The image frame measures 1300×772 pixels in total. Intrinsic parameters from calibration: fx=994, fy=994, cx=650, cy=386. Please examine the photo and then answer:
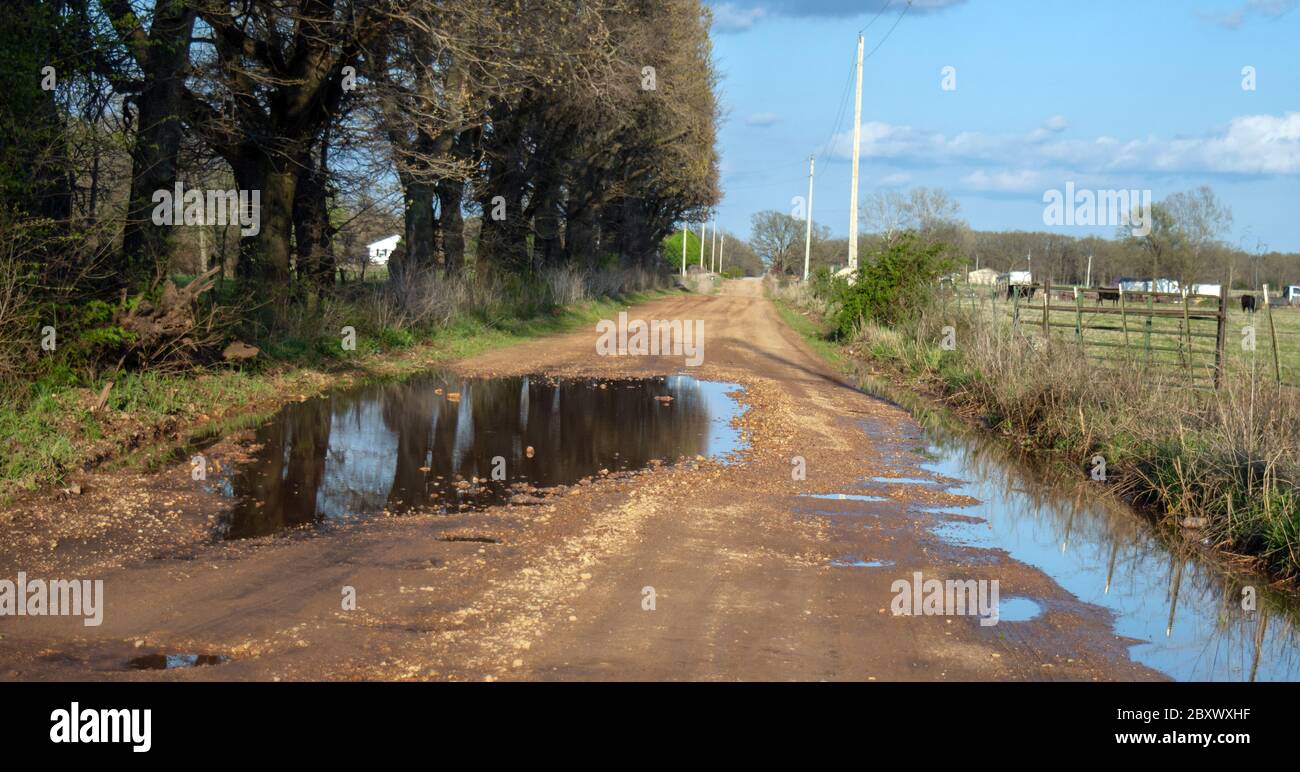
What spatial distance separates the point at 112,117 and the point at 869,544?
12.3 metres

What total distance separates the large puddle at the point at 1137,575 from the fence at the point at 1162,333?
257 centimetres

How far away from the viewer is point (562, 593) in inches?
Answer: 245

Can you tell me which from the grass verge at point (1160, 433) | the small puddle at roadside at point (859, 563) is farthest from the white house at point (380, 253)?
the small puddle at roadside at point (859, 563)

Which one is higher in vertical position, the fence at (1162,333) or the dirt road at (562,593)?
the fence at (1162,333)

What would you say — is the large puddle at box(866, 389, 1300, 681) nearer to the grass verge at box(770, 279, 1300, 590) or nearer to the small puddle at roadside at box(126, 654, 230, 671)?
the grass verge at box(770, 279, 1300, 590)

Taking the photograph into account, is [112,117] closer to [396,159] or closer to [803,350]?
[396,159]

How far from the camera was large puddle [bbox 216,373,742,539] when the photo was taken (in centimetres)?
860

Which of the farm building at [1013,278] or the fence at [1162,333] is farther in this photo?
the farm building at [1013,278]

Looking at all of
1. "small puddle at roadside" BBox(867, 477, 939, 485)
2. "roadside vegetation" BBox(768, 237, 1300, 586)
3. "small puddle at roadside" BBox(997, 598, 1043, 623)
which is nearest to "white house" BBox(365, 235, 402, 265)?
"roadside vegetation" BBox(768, 237, 1300, 586)

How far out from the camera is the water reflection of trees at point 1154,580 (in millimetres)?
5875

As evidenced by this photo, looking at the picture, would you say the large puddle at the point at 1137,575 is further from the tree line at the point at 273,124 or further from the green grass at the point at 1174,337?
the tree line at the point at 273,124
